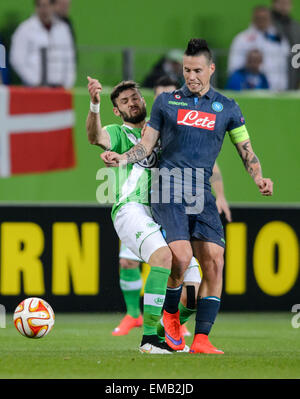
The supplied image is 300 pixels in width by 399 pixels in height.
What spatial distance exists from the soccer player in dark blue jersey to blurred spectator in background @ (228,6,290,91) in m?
5.64

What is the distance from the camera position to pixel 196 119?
7551 mm

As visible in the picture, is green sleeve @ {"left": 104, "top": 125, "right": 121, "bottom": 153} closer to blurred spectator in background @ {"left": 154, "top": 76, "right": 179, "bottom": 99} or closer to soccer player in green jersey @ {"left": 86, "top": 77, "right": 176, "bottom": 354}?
soccer player in green jersey @ {"left": 86, "top": 77, "right": 176, "bottom": 354}

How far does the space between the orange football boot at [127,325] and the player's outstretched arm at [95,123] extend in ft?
8.97

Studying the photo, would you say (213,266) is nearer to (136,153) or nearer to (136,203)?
(136,203)

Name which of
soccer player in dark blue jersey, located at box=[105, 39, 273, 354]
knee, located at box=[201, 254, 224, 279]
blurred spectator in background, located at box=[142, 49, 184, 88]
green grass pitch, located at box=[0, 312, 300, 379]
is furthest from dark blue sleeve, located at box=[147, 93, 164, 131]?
blurred spectator in background, located at box=[142, 49, 184, 88]

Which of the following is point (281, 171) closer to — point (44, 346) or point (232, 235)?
point (232, 235)

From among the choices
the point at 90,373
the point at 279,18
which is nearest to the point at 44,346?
the point at 90,373

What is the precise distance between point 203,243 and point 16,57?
224 inches

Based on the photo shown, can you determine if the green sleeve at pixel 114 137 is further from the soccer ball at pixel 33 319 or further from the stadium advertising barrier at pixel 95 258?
the stadium advertising barrier at pixel 95 258

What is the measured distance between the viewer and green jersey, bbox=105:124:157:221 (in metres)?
7.84

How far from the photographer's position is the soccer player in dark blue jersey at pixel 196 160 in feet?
24.7

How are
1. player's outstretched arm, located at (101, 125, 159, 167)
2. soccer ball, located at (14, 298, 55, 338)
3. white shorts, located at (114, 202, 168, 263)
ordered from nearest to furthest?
Result: player's outstretched arm, located at (101, 125, 159, 167) < white shorts, located at (114, 202, 168, 263) < soccer ball, located at (14, 298, 55, 338)

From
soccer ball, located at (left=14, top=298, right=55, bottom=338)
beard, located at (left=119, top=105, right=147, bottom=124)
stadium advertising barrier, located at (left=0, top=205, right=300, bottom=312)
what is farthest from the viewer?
stadium advertising barrier, located at (left=0, top=205, right=300, bottom=312)

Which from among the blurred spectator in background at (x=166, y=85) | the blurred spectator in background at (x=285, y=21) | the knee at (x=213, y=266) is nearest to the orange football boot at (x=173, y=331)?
the knee at (x=213, y=266)
